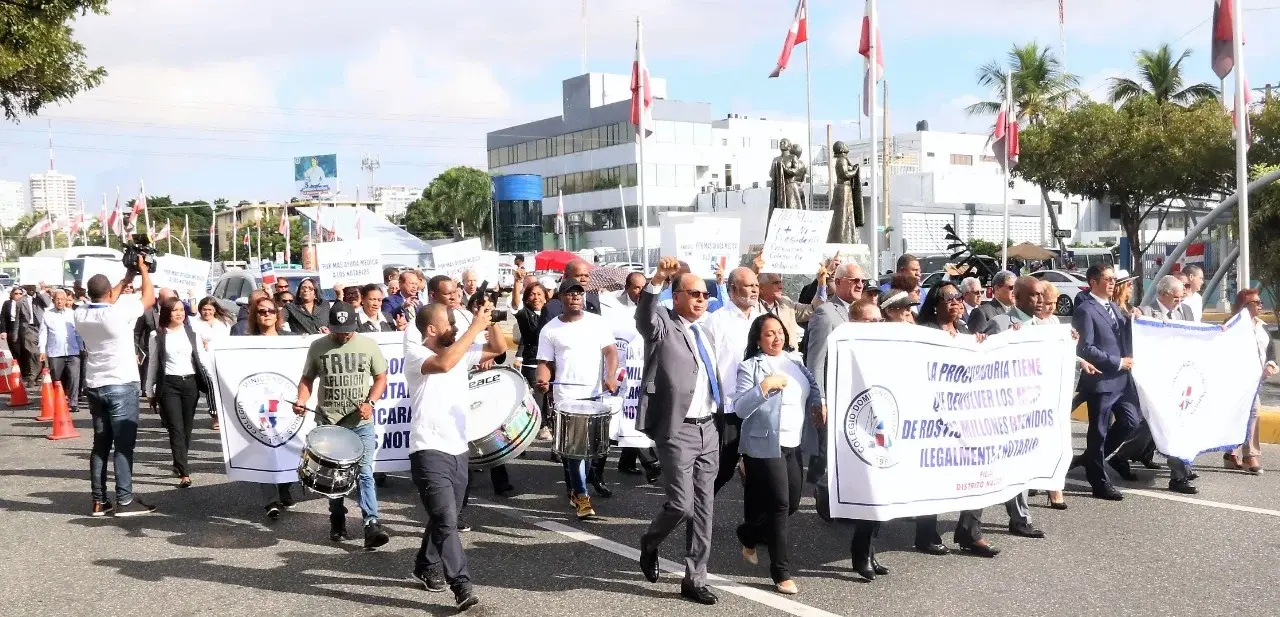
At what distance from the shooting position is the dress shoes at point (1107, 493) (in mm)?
8070

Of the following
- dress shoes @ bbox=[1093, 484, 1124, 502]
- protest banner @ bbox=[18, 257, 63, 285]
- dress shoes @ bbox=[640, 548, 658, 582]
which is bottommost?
dress shoes @ bbox=[1093, 484, 1124, 502]

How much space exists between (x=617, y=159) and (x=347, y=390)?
2752 inches

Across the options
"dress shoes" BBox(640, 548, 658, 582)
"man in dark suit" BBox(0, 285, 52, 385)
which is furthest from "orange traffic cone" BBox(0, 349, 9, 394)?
"dress shoes" BBox(640, 548, 658, 582)

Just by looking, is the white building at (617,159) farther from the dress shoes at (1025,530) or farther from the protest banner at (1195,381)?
the dress shoes at (1025,530)

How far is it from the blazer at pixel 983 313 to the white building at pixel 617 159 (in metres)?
64.7

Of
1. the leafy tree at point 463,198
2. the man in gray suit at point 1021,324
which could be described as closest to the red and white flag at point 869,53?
the man in gray suit at point 1021,324

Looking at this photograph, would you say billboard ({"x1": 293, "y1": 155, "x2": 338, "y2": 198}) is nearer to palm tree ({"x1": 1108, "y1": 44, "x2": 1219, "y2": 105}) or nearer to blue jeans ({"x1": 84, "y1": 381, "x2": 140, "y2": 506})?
palm tree ({"x1": 1108, "y1": 44, "x2": 1219, "y2": 105})

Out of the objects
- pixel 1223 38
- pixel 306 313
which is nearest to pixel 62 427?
pixel 306 313

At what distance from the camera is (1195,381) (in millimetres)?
8633

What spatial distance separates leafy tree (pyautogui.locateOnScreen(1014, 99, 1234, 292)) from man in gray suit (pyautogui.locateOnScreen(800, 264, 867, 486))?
2881 cm

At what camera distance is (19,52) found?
15.3m

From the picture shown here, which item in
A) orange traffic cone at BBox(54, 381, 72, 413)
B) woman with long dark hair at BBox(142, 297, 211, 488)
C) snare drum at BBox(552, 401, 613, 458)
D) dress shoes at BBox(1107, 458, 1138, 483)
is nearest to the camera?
snare drum at BBox(552, 401, 613, 458)

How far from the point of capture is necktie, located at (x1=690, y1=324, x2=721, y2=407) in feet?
20.0

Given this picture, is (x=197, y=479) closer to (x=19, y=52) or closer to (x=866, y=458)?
(x=866, y=458)
